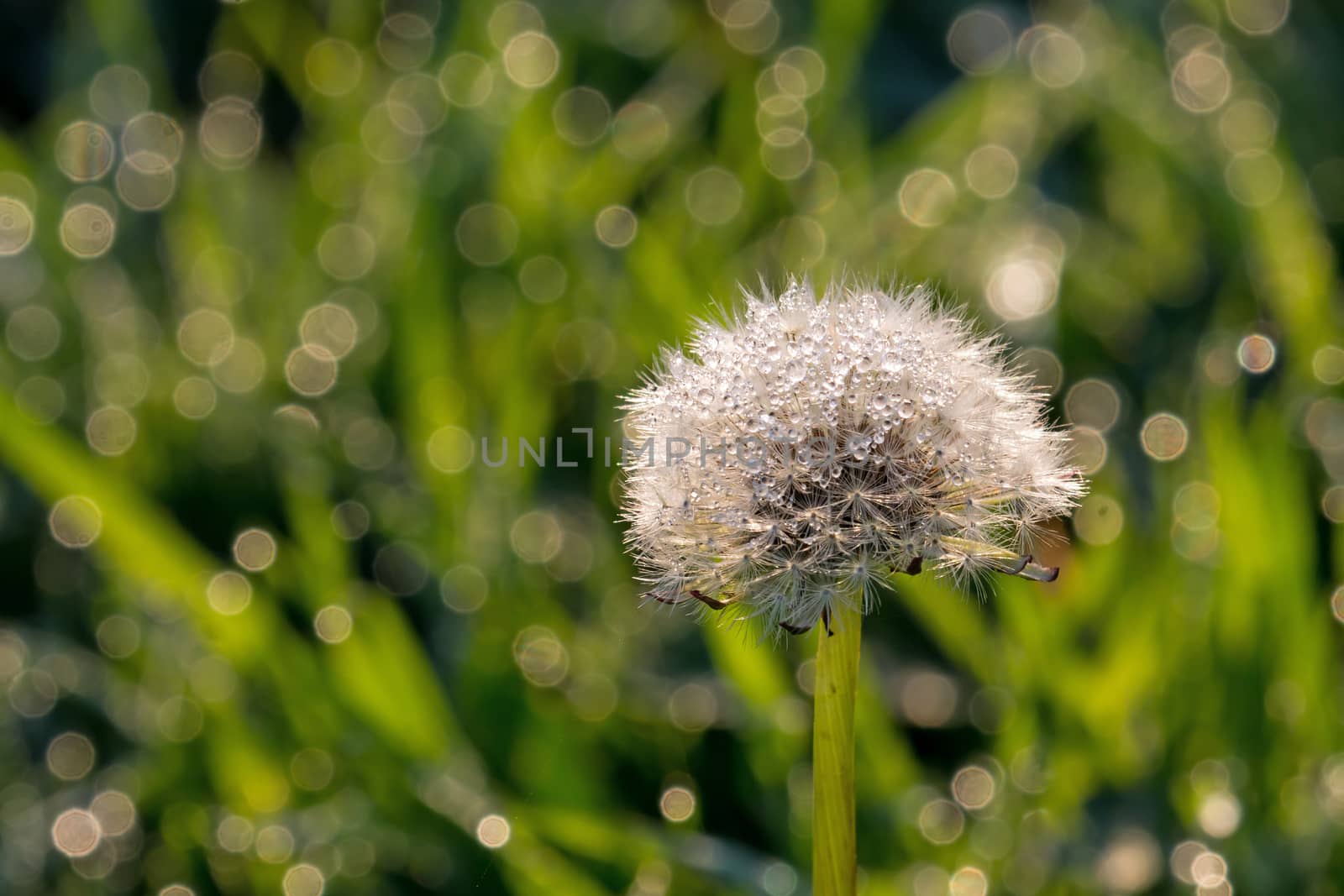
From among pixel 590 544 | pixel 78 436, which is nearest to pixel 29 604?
pixel 78 436

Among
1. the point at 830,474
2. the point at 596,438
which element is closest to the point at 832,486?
the point at 830,474

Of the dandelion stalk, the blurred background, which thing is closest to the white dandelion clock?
the dandelion stalk

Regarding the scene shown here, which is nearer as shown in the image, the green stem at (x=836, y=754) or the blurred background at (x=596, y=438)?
the green stem at (x=836, y=754)

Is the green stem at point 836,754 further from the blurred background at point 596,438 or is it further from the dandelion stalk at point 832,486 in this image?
the blurred background at point 596,438

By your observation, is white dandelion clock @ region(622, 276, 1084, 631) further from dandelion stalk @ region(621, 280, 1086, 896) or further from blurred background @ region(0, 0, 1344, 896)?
blurred background @ region(0, 0, 1344, 896)

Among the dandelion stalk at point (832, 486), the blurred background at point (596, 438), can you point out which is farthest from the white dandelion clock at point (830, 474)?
the blurred background at point (596, 438)

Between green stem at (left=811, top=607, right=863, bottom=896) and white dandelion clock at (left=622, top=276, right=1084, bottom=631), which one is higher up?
white dandelion clock at (left=622, top=276, right=1084, bottom=631)

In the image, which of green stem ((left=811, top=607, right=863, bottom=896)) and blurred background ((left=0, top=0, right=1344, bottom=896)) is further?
blurred background ((left=0, top=0, right=1344, bottom=896))
